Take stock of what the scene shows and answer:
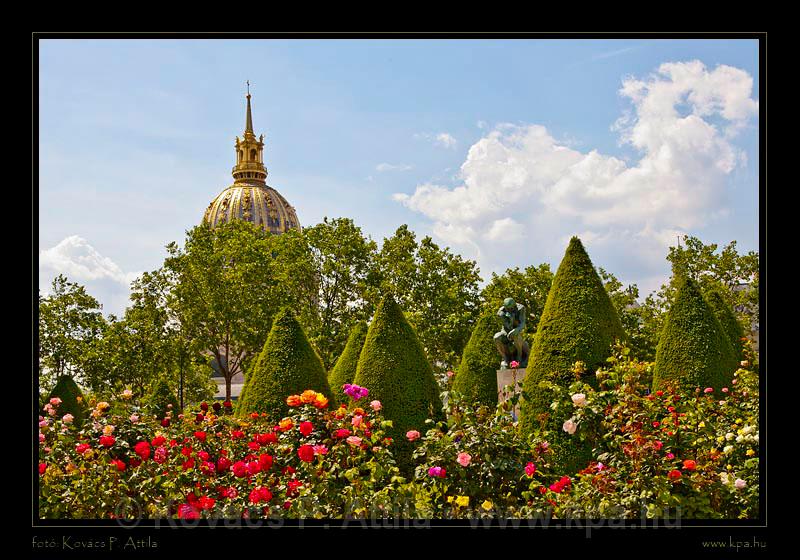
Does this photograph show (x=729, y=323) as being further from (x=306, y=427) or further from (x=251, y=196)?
(x=251, y=196)

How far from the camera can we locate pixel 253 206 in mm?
109000

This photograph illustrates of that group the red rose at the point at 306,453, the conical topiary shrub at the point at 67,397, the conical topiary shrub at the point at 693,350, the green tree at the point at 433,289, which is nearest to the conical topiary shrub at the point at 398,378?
the red rose at the point at 306,453

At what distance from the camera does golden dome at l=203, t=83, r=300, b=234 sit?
356 feet

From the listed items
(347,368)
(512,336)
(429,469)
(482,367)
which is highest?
(512,336)

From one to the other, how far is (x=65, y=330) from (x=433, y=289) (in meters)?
15.0

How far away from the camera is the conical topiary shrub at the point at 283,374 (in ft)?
32.3

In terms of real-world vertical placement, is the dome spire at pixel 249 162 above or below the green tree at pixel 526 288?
above

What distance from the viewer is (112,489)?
237 inches

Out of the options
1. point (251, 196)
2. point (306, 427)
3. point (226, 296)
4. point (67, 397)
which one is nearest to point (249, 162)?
point (251, 196)

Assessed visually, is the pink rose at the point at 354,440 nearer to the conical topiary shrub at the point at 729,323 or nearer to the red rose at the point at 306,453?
the red rose at the point at 306,453

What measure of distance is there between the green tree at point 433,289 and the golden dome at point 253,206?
77.8m
